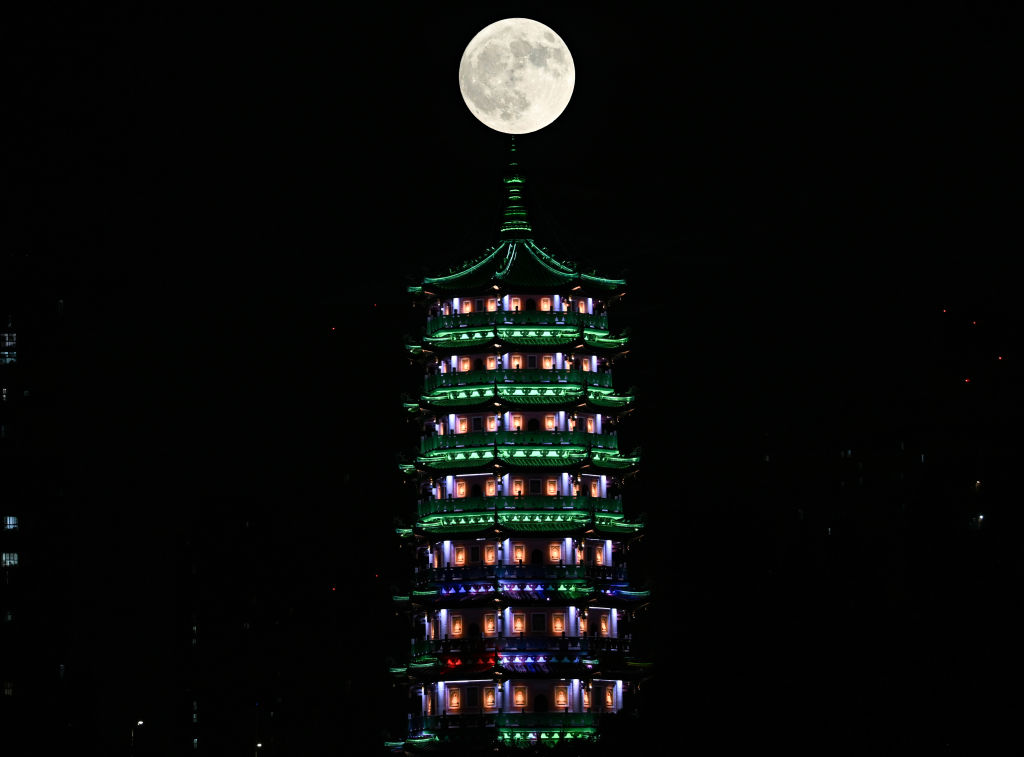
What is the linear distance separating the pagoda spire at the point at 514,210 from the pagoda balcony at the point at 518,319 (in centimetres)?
463

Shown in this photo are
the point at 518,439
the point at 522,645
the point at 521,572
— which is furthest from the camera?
the point at 518,439

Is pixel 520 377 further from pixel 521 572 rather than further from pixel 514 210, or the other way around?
pixel 521 572

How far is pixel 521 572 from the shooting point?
100688 millimetres

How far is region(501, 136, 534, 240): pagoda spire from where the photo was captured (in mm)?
107250

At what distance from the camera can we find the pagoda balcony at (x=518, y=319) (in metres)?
104

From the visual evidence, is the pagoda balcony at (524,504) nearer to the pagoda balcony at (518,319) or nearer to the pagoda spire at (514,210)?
the pagoda balcony at (518,319)

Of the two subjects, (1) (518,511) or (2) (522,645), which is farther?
(1) (518,511)

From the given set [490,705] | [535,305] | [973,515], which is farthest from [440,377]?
[973,515]

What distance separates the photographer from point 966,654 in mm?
83250

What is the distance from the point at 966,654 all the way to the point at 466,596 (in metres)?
25.6

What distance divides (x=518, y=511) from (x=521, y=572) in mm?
2887

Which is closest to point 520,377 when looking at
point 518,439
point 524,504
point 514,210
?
point 518,439

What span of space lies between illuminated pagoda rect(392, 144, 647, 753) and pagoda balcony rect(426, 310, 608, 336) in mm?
66

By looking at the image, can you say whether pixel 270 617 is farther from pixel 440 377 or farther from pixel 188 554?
pixel 440 377
